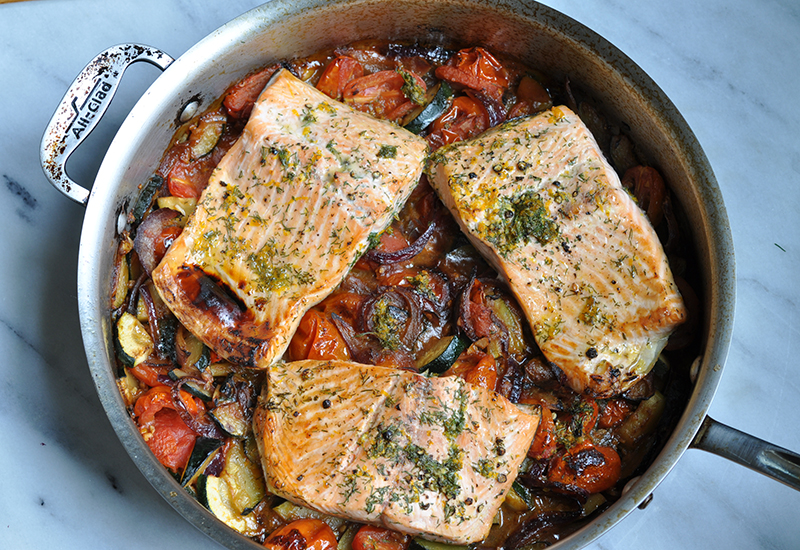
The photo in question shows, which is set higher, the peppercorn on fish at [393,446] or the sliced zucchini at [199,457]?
the peppercorn on fish at [393,446]

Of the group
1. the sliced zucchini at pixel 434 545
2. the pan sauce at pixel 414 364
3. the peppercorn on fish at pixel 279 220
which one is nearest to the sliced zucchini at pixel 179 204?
the pan sauce at pixel 414 364

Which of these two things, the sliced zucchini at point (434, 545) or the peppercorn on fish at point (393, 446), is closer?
the peppercorn on fish at point (393, 446)

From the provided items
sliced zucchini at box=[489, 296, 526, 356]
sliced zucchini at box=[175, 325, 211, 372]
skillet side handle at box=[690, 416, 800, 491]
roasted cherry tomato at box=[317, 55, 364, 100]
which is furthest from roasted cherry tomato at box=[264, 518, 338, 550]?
roasted cherry tomato at box=[317, 55, 364, 100]

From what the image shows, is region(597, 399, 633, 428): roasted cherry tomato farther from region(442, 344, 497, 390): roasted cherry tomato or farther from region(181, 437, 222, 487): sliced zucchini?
region(181, 437, 222, 487): sliced zucchini

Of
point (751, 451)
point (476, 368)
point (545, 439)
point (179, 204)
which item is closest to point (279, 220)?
point (179, 204)

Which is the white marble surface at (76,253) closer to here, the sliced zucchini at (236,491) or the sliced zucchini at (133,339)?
the sliced zucchini at (236,491)
